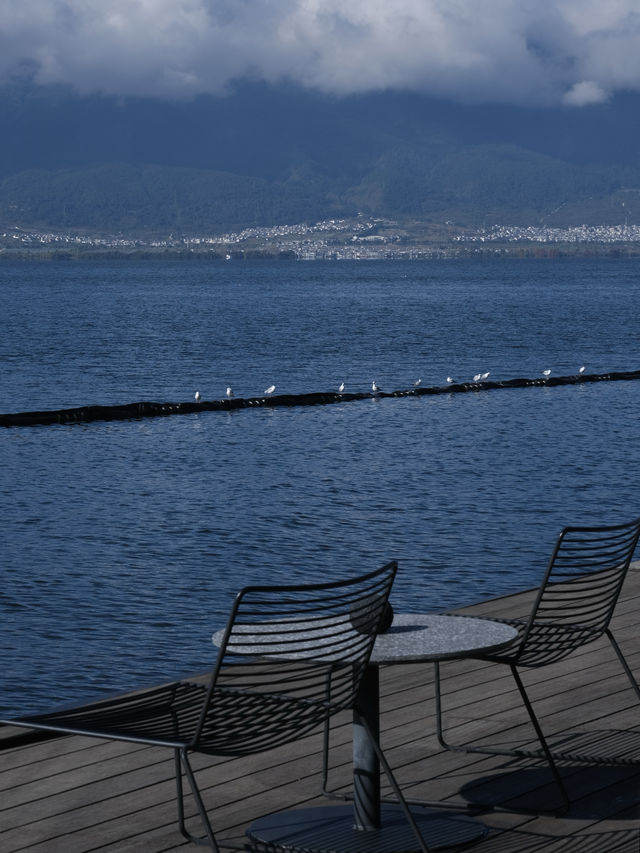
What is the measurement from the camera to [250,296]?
356ft

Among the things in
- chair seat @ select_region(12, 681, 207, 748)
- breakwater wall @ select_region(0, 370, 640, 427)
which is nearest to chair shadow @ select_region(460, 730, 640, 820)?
chair seat @ select_region(12, 681, 207, 748)

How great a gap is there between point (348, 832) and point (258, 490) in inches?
638

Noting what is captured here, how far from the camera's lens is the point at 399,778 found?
460 cm

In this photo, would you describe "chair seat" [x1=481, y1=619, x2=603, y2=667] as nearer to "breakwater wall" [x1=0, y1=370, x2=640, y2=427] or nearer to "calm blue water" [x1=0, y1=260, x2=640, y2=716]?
"calm blue water" [x1=0, y1=260, x2=640, y2=716]

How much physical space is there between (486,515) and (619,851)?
13610mm

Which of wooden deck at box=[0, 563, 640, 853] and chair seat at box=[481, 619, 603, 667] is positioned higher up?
chair seat at box=[481, 619, 603, 667]

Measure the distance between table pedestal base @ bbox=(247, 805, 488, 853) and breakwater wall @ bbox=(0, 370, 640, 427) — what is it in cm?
2487

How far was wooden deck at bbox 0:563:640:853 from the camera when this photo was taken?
404cm

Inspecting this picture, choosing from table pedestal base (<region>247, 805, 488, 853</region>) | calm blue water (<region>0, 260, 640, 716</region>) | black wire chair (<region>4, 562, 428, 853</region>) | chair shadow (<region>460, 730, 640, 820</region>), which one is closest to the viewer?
black wire chair (<region>4, 562, 428, 853</region>)

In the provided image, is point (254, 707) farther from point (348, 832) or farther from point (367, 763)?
point (348, 832)

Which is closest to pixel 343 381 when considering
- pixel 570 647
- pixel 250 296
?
pixel 570 647

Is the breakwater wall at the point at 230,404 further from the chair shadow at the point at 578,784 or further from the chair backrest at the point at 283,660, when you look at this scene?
the chair backrest at the point at 283,660

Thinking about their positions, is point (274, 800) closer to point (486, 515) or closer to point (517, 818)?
point (517, 818)

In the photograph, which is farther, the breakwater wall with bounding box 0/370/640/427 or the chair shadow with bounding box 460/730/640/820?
the breakwater wall with bounding box 0/370/640/427
